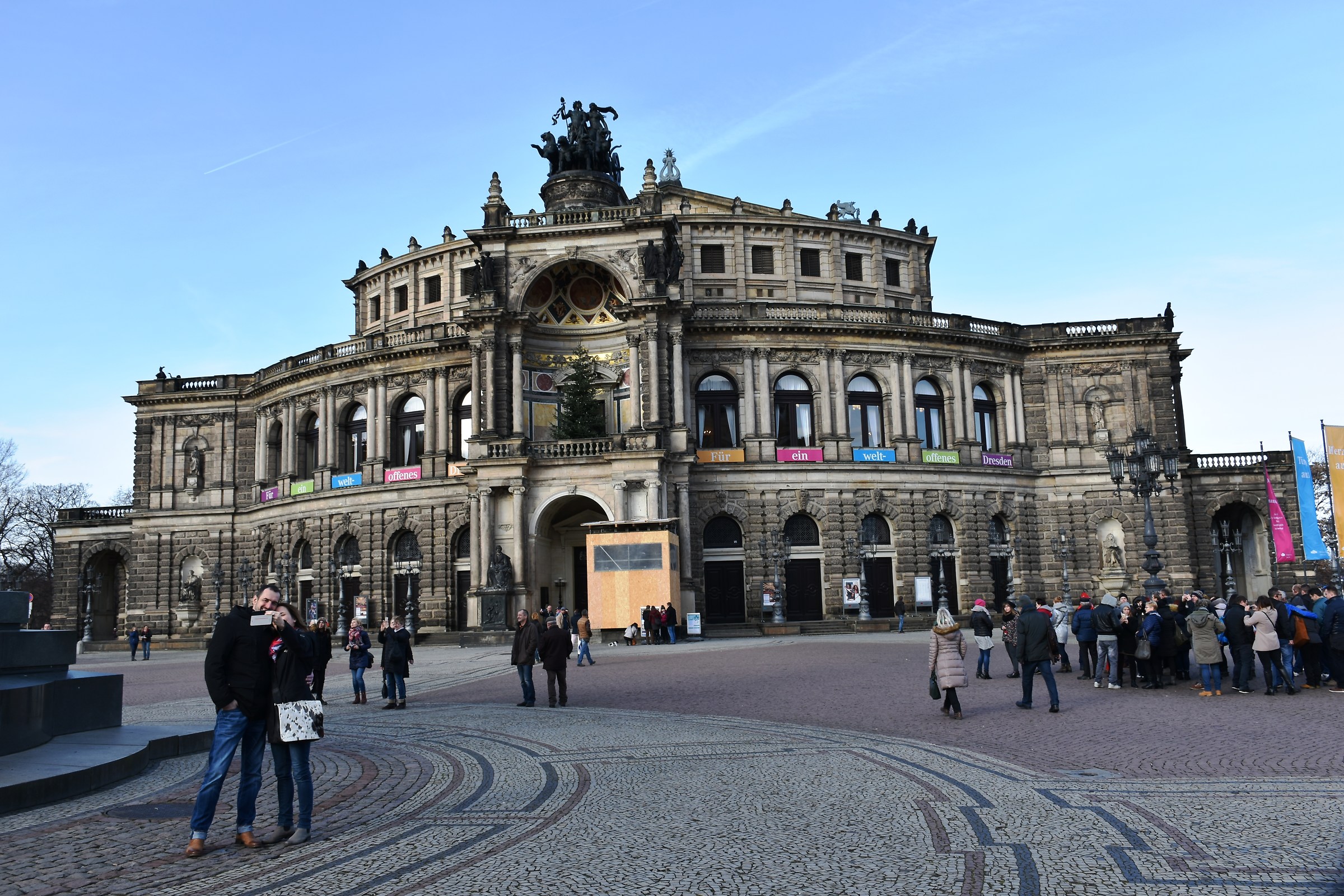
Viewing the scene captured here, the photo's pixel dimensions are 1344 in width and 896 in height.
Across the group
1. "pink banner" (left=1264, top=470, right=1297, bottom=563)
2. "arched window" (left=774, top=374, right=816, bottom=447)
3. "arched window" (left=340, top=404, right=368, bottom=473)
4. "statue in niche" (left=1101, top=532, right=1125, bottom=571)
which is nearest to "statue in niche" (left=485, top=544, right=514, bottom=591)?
"arched window" (left=340, top=404, right=368, bottom=473)

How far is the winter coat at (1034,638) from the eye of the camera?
16.7 m

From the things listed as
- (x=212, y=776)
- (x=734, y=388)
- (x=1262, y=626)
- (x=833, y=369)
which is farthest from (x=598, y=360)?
(x=212, y=776)

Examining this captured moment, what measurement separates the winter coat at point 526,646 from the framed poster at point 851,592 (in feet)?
101

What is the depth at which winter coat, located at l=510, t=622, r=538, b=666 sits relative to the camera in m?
19.1

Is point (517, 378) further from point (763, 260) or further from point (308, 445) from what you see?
point (763, 260)

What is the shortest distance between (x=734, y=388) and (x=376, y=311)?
84.5 feet

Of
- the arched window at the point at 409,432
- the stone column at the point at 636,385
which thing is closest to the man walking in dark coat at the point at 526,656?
the stone column at the point at 636,385

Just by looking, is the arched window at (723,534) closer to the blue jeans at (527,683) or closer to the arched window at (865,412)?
the arched window at (865,412)

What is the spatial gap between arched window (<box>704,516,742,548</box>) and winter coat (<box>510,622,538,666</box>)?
30.2m

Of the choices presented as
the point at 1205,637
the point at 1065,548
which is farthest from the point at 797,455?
the point at 1205,637

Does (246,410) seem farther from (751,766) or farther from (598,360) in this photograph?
(751,766)

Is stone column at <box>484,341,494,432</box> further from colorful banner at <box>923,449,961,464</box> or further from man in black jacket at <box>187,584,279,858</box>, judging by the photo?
man in black jacket at <box>187,584,279,858</box>

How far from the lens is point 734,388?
50.5 meters

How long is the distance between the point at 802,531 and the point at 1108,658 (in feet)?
96.0
